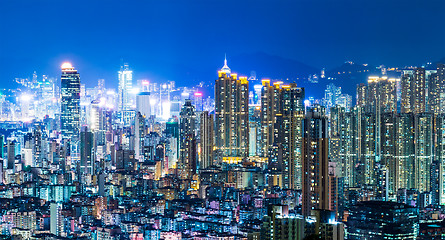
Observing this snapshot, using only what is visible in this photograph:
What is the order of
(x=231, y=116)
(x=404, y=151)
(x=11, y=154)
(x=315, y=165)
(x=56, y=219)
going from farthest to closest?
(x=231, y=116) → (x=11, y=154) → (x=404, y=151) → (x=56, y=219) → (x=315, y=165)

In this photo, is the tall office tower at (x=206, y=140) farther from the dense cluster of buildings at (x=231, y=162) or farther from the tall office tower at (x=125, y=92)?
the tall office tower at (x=125, y=92)

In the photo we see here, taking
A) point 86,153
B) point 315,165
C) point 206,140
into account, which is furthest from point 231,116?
point 315,165

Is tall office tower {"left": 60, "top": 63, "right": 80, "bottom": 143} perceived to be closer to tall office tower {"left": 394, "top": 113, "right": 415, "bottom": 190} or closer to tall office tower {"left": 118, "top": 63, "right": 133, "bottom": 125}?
tall office tower {"left": 118, "top": 63, "right": 133, "bottom": 125}

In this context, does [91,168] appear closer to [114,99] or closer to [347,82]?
[347,82]

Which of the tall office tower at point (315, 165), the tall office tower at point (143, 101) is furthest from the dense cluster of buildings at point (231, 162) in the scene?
the tall office tower at point (143, 101)

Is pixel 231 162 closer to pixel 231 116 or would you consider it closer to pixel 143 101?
pixel 231 116

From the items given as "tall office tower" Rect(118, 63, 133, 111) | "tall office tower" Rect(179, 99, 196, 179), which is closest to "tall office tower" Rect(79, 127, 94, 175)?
"tall office tower" Rect(179, 99, 196, 179)
